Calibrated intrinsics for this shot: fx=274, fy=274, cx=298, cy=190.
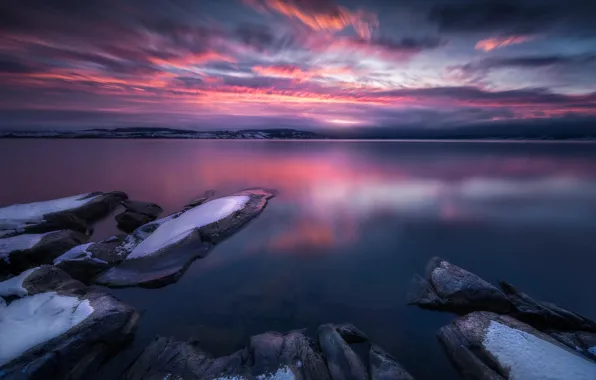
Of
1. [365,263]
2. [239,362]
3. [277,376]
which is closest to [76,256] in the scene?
[239,362]

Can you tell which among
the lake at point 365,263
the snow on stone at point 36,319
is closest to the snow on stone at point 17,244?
the lake at point 365,263

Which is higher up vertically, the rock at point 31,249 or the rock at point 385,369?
the rock at point 385,369

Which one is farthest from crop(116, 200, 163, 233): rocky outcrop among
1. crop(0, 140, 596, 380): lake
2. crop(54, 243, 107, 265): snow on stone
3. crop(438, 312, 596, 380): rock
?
crop(438, 312, 596, 380): rock

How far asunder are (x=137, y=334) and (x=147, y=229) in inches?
223

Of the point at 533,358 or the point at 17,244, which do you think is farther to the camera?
the point at 17,244

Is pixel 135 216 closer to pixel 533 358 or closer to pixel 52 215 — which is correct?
pixel 52 215

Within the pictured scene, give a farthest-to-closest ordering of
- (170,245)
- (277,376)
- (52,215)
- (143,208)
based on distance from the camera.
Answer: (143,208) → (52,215) → (170,245) → (277,376)

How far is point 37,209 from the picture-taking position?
1213 cm

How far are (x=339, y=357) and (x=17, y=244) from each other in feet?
33.3

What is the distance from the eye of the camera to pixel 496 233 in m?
Answer: 12.2

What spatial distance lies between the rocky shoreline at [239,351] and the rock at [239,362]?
2 cm

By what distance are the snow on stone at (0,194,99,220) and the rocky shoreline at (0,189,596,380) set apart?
336 centimetres

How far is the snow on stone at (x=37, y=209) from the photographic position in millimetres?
11297

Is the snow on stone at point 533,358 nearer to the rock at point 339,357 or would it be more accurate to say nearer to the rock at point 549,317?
the rock at point 549,317
